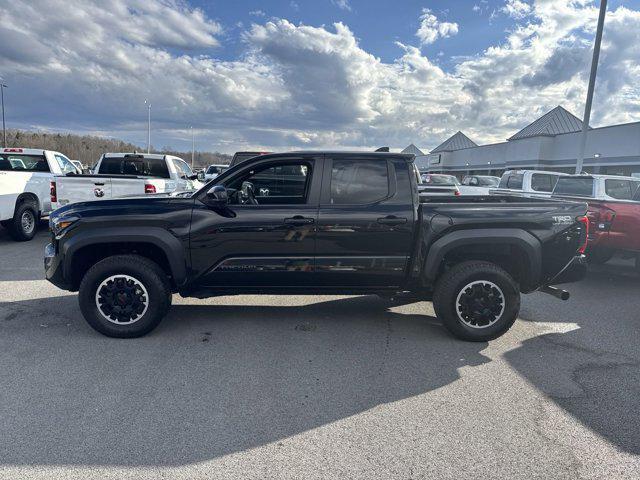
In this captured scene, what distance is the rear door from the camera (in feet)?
14.2

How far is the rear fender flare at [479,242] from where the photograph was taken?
14.2 feet

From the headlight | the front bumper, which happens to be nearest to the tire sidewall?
the front bumper

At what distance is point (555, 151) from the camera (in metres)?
36.9

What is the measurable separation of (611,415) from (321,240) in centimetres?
278

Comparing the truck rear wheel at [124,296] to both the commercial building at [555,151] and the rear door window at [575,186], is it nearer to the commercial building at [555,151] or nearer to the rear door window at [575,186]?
the rear door window at [575,186]

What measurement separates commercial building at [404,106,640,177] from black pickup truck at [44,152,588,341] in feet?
68.2

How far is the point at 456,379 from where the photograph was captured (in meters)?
3.68

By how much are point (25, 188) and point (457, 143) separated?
2430 inches

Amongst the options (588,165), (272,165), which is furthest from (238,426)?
(588,165)

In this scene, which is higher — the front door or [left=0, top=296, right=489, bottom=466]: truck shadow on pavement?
the front door

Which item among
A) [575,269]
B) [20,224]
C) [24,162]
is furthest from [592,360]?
[24,162]

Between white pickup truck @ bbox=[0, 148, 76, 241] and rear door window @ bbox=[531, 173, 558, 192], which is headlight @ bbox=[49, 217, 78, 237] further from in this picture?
rear door window @ bbox=[531, 173, 558, 192]

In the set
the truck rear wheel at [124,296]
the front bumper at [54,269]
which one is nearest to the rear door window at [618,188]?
the truck rear wheel at [124,296]

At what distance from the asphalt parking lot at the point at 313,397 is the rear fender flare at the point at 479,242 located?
0.86 metres
